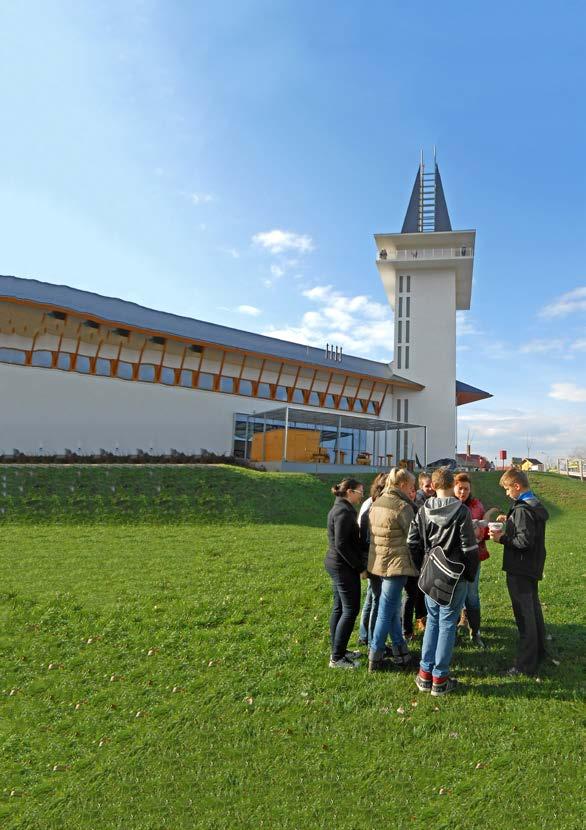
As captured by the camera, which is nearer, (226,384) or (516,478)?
(516,478)

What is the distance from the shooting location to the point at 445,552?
4.48 m

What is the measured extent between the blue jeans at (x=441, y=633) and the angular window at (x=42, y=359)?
23.4m

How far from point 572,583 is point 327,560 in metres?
5.00

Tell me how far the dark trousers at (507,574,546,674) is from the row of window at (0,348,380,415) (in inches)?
929

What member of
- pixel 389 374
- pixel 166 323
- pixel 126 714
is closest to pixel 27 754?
pixel 126 714

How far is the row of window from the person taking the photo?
80.6 feet

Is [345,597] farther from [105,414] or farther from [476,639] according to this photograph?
[105,414]

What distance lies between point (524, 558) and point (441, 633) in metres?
1.02

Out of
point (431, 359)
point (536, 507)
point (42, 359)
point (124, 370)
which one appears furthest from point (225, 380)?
point (536, 507)

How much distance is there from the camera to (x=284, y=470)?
2316 centimetres

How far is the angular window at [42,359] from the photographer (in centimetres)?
2423

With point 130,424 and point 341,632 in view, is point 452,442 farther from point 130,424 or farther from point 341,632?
point 341,632

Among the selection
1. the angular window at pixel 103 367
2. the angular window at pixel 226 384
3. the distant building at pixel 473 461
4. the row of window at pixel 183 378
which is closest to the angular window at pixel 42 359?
the row of window at pixel 183 378

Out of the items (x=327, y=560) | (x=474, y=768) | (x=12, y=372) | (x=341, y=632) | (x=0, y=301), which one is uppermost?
(x=0, y=301)
